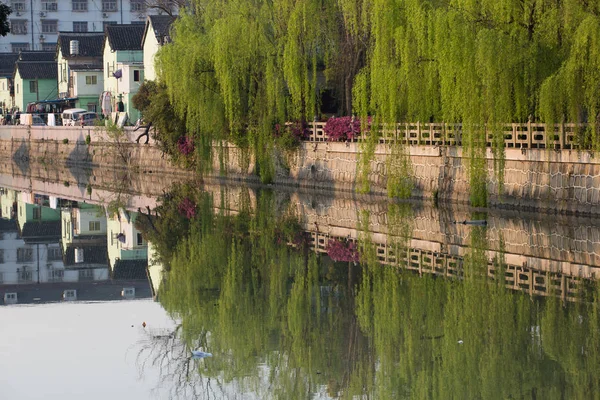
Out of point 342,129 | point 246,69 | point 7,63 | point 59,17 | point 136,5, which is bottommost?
point 342,129

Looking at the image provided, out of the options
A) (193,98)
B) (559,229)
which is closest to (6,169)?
(193,98)

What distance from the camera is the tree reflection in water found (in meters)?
12.9

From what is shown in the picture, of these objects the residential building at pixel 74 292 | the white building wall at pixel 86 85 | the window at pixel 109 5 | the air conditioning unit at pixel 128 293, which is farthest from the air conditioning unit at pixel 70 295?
the window at pixel 109 5

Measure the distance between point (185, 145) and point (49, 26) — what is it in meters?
60.0

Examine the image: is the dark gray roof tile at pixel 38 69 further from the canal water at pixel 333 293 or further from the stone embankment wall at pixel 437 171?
the canal water at pixel 333 293

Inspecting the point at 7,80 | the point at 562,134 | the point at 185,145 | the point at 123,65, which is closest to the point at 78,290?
the point at 562,134

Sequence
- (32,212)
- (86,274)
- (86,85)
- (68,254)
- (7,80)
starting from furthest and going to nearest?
(7,80) → (86,85) → (32,212) → (68,254) → (86,274)

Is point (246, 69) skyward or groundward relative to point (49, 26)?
groundward

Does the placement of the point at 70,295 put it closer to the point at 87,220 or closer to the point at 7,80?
the point at 87,220

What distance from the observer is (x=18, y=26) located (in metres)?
101

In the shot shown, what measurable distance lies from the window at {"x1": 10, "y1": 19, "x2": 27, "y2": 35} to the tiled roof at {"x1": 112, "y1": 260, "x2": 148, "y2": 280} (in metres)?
79.9

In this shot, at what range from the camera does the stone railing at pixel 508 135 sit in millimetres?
27562

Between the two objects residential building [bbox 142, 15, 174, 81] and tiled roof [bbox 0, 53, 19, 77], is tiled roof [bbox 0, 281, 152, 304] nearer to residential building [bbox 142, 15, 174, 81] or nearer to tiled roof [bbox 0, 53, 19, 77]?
residential building [bbox 142, 15, 174, 81]

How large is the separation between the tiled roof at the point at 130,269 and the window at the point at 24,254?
287 centimetres
